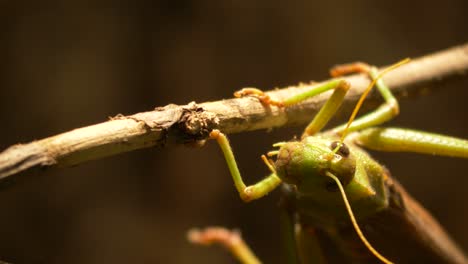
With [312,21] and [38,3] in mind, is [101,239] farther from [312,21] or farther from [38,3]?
[312,21]

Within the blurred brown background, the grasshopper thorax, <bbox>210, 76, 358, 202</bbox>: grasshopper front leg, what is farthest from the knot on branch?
the blurred brown background

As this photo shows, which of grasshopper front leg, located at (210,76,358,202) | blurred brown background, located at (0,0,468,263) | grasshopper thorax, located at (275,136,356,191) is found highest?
blurred brown background, located at (0,0,468,263)

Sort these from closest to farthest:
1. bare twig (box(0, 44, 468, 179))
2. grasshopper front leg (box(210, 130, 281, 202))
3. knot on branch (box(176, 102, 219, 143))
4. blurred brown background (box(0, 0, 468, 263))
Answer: bare twig (box(0, 44, 468, 179)) < knot on branch (box(176, 102, 219, 143)) < grasshopper front leg (box(210, 130, 281, 202)) < blurred brown background (box(0, 0, 468, 263))

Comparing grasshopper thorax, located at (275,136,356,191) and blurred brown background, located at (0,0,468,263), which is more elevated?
blurred brown background, located at (0,0,468,263)

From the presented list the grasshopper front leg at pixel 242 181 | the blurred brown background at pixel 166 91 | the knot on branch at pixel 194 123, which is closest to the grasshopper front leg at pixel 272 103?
the grasshopper front leg at pixel 242 181

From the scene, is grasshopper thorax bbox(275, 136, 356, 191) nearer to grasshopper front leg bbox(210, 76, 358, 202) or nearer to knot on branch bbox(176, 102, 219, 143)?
grasshopper front leg bbox(210, 76, 358, 202)

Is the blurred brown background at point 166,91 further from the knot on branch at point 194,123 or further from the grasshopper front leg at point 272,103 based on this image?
the knot on branch at point 194,123

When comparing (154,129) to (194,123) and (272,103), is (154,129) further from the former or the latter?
(272,103)
